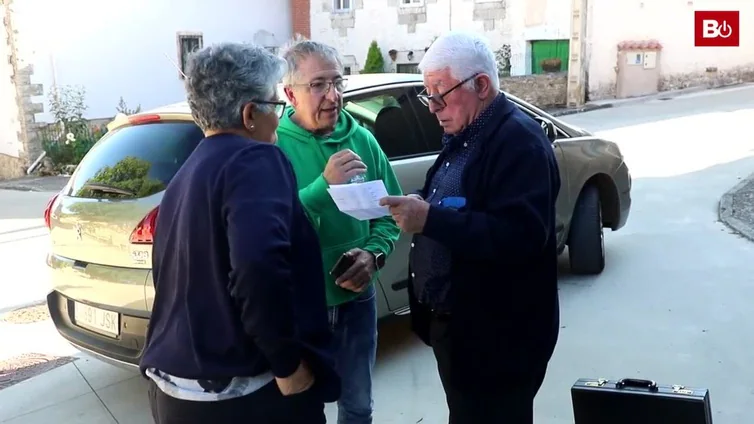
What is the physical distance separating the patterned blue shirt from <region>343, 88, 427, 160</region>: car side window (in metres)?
1.73

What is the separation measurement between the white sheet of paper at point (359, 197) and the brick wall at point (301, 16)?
20.5m

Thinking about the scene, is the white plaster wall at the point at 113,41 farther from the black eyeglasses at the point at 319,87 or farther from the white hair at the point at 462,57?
the white hair at the point at 462,57

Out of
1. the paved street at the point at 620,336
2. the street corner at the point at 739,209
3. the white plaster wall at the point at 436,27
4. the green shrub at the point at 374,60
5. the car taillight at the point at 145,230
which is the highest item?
the white plaster wall at the point at 436,27

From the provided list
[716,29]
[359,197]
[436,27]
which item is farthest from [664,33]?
[359,197]

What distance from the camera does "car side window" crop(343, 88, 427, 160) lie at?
4.23 meters

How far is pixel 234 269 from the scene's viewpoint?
1.74 m

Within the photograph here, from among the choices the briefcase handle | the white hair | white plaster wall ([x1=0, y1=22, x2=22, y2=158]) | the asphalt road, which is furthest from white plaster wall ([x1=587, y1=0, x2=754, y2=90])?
the white hair

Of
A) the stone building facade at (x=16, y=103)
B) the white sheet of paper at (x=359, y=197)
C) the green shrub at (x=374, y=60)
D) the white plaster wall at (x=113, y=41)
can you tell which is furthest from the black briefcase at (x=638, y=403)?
the green shrub at (x=374, y=60)

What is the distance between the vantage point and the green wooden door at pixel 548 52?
19.0m

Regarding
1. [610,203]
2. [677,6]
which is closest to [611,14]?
[677,6]

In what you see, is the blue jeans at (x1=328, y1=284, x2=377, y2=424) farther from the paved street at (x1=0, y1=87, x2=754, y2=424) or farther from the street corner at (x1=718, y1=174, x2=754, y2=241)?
the street corner at (x1=718, y1=174, x2=754, y2=241)

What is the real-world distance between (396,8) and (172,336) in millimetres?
20435

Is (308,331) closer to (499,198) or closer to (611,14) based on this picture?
(499,198)

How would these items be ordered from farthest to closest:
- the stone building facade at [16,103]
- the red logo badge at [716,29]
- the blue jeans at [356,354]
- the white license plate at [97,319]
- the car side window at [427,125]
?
the red logo badge at [716,29]
the stone building facade at [16,103]
the car side window at [427,125]
the white license plate at [97,319]
the blue jeans at [356,354]
